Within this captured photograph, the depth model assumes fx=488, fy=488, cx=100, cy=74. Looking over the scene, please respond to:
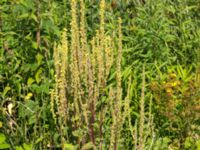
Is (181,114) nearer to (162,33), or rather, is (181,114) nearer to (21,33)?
(162,33)

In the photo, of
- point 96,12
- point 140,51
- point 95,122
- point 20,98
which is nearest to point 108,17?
point 96,12

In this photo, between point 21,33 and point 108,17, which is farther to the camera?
point 108,17

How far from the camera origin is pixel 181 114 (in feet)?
12.3

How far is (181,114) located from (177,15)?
150 cm

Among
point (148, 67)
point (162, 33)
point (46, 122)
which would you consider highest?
point (162, 33)

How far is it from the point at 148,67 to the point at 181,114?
625 mm

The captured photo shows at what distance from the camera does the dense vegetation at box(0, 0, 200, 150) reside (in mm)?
3002

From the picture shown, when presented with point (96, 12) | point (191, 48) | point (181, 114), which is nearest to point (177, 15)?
point (191, 48)

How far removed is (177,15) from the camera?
4938 mm

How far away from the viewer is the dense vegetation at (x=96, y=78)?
3.00 metres

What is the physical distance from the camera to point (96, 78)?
3119 millimetres

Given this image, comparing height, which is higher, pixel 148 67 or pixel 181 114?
pixel 148 67

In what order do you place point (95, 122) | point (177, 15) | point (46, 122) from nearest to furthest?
point (95, 122) → point (46, 122) → point (177, 15)

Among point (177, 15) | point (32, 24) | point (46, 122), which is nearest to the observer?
point (46, 122)
